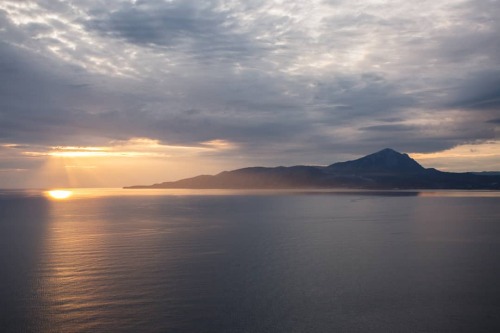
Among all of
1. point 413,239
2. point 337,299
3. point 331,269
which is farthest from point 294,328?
point 413,239

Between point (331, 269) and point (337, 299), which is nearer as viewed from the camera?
point (337, 299)

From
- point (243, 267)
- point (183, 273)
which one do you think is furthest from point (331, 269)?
point (183, 273)

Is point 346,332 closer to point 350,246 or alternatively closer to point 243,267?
point 243,267

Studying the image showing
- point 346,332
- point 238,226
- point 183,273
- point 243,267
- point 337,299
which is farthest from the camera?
point 238,226

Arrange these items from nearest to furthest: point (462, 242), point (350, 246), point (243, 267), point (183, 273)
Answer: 1. point (183, 273)
2. point (243, 267)
3. point (350, 246)
4. point (462, 242)

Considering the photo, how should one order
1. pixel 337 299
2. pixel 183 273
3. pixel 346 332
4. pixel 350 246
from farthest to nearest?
1. pixel 350 246
2. pixel 183 273
3. pixel 337 299
4. pixel 346 332

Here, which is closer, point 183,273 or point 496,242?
point 183,273

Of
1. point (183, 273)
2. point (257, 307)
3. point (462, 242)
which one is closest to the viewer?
point (257, 307)

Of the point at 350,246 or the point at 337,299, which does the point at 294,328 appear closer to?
the point at 337,299

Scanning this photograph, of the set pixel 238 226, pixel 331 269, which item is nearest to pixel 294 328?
pixel 331 269
